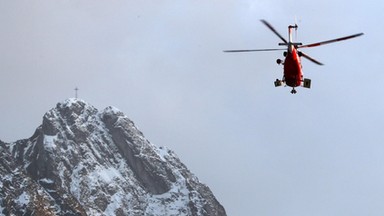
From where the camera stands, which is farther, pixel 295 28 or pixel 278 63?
pixel 278 63

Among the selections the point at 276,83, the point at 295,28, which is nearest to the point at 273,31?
the point at 295,28

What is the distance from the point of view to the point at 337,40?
365 feet

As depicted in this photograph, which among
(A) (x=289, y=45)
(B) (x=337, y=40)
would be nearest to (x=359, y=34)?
(B) (x=337, y=40)

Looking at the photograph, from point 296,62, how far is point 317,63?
576cm

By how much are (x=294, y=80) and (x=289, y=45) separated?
4102 mm

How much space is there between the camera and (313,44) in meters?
114

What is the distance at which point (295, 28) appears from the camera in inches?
4464

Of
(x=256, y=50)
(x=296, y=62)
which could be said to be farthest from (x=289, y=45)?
(x=256, y=50)

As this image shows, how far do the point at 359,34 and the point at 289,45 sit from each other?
44.9 ft

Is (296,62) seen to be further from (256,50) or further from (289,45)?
(256,50)

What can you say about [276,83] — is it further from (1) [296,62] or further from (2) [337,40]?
(2) [337,40]

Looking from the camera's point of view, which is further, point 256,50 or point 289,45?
point 289,45

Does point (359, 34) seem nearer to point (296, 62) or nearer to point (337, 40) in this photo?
point (337, 40)

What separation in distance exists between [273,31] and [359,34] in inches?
358
